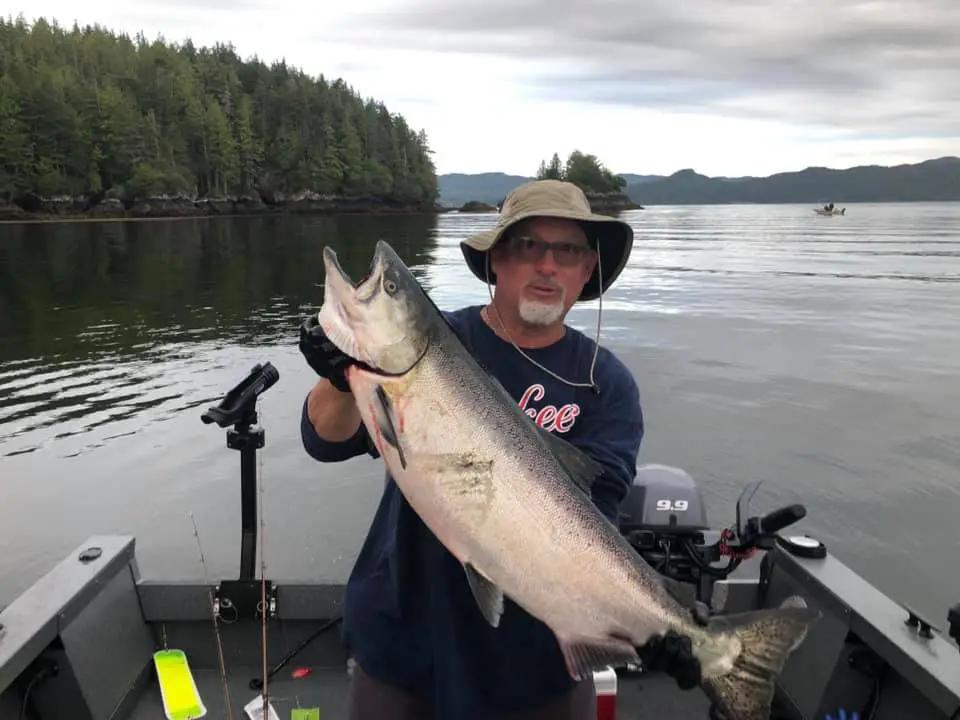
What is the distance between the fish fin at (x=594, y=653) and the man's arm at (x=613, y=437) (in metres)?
0.57

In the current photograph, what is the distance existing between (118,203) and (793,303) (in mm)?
90790

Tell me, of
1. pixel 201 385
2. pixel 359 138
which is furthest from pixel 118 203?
pixel 201 385

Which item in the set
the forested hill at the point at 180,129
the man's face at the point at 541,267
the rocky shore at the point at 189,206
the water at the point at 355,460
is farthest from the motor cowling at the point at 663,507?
the forested hill at the point at 180,129

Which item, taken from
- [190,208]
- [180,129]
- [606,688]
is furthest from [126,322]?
[180,129]

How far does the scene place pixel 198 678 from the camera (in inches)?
189

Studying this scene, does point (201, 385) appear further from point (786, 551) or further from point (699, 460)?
point (786, 551)

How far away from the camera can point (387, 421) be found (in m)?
2.38

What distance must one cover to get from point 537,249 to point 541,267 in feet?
0.33

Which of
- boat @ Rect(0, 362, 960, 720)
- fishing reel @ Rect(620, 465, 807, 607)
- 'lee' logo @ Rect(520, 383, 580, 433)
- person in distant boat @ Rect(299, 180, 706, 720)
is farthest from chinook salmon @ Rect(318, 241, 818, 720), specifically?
fishing reel @ Rect(620, 465, 807, 607)

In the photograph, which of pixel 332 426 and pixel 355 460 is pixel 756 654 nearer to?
pixel 332 426

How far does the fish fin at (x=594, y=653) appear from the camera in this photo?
252 centimetres

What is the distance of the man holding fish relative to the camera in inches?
93.7

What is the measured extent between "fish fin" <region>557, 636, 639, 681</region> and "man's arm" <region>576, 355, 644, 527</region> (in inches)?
22.6

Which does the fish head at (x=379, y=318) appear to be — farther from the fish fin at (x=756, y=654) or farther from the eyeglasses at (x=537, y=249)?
the fish fin at (x=756, y=654)
